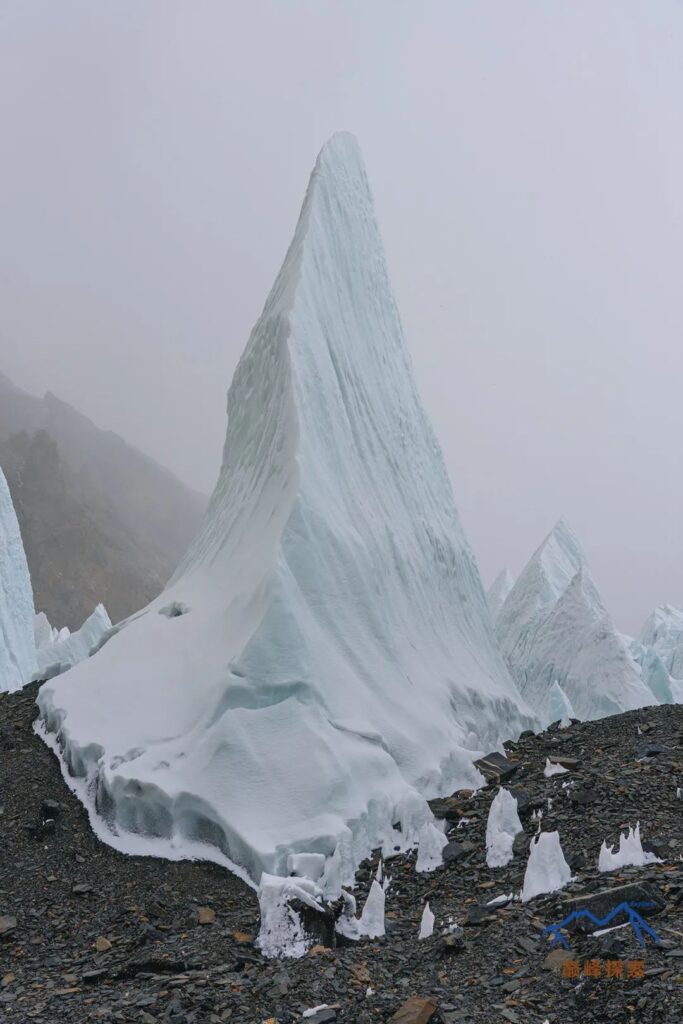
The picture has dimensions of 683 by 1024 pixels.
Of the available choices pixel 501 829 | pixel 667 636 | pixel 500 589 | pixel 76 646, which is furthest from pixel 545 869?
pixel 500 589

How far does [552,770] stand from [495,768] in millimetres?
861

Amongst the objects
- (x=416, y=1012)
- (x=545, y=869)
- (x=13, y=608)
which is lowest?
(x=13, y=608)

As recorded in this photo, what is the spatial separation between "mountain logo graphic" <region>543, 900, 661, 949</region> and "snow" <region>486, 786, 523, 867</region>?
1.79 metres

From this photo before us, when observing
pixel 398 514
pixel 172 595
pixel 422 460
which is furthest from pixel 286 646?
pixel 422 460

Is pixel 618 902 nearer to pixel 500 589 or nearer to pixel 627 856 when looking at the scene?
pixel 627 856

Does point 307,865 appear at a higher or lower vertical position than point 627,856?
lower

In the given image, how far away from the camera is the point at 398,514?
1326 centimetres

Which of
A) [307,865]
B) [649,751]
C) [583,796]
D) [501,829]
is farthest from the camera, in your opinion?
[649,751]

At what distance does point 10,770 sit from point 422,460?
8824 millimetres

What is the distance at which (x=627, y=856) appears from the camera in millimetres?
6668

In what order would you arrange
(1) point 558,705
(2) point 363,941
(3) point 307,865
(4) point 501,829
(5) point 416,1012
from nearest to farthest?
(5) point 416,1012 < (2) point 363,941 < (3) point 307,865 < (4) point 501,829 < (1) point 558,705

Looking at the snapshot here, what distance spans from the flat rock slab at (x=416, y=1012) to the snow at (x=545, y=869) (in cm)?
188

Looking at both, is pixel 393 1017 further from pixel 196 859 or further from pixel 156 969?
pixel 196 859

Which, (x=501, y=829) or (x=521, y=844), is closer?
(x=521, y=844)
